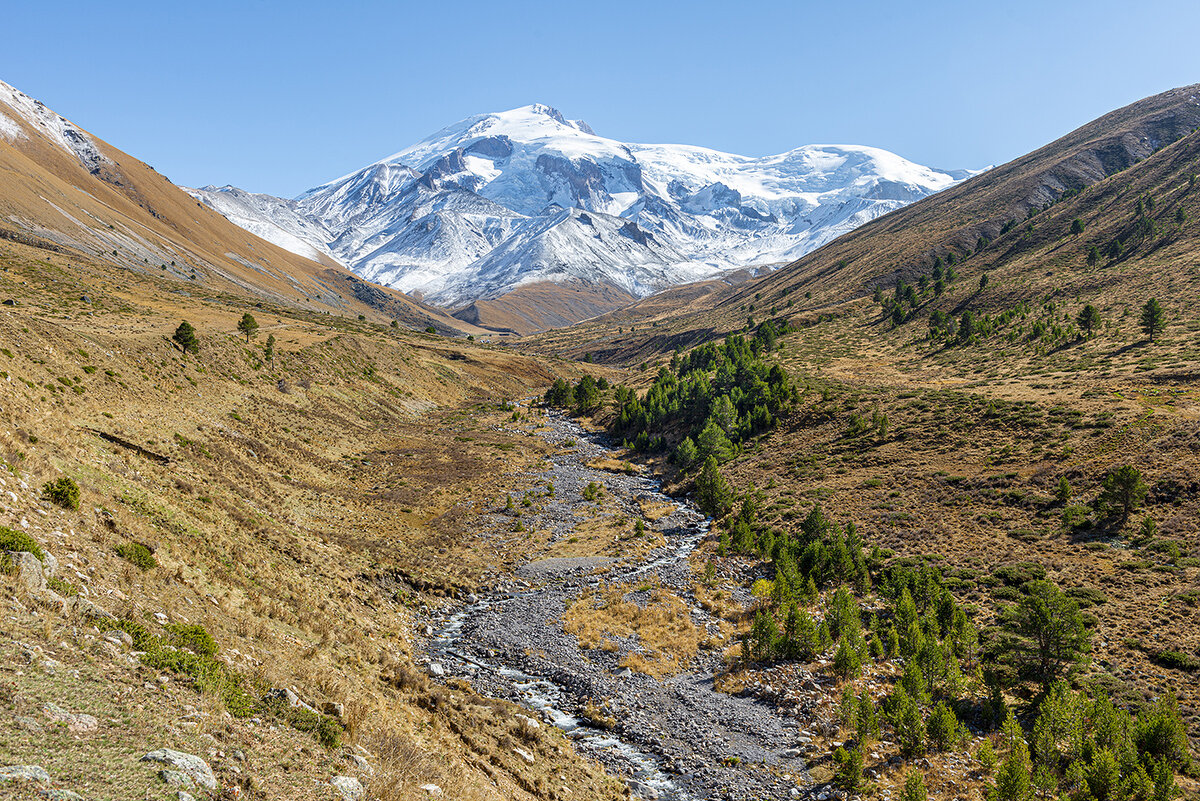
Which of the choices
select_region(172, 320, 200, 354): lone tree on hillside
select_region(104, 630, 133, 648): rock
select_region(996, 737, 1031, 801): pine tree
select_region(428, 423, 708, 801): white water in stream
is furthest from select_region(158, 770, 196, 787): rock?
select_region(172, 320, 200, 354): lone tree on hillside

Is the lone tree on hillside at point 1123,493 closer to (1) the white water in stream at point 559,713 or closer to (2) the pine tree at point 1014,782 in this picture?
(2) the pine tree at point 1014,782

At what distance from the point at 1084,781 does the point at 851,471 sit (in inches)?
1788

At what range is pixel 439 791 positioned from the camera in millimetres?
15391

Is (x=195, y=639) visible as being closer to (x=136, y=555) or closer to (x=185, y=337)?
(x=136, y=555)

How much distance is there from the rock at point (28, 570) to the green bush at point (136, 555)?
16.6ft

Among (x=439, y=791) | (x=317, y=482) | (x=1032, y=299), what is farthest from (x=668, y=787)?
(x=1032, y=299)

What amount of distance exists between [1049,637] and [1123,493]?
71.7ft

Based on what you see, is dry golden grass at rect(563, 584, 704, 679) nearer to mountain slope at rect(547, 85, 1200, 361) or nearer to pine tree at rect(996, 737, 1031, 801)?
pine tree at rect(996, 737, 1031, 801)

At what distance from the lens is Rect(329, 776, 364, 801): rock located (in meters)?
12.9

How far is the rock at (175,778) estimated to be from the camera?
1052 centimetres

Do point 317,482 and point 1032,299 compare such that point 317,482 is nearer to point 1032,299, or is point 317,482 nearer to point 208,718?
point 208,718

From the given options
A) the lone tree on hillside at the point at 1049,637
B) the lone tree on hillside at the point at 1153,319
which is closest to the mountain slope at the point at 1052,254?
the lone tree on hillside at the point at 1153,319

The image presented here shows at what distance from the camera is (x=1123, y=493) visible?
4253cm

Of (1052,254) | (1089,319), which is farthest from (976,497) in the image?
(1052,254)
